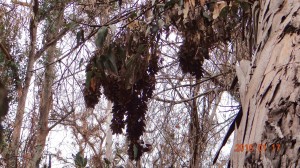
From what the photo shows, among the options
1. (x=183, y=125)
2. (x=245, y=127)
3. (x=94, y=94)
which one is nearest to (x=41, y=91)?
(x=183, y=125)

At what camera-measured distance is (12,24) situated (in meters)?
4.12

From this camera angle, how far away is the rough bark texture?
90 cm

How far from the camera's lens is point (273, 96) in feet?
3.35

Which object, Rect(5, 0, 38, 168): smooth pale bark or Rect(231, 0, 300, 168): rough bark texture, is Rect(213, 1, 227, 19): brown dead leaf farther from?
Rect(5, 0, 38, 168): smooth pale bark

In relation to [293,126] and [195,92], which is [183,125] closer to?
[195,92]

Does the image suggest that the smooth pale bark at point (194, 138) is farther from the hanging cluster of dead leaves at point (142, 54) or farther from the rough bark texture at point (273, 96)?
the rough bark texture at point (273, 96)

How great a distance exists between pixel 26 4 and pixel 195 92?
5.51 ft

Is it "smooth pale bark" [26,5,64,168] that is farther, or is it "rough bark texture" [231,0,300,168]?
"smooth pale bark" [26,5,64,168]

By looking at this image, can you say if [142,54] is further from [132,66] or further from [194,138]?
[194,138]

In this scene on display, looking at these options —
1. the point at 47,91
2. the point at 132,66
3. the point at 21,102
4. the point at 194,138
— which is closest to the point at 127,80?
the point at 132,66

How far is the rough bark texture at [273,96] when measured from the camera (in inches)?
35.4

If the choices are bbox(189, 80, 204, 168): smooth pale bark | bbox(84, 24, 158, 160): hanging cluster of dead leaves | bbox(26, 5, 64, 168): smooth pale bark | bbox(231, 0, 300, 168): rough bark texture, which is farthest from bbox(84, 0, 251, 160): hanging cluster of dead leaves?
bbox(26, 5, 64, 168): smooth pale bark

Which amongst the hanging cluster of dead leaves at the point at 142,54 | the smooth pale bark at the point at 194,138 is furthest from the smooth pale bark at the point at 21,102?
the hanging cluster of dead leaves at the point at 142,54

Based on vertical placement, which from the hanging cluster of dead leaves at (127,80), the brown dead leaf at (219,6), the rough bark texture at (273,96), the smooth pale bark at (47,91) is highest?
the smooth pale bark at (47,91)
